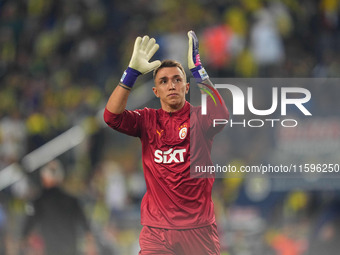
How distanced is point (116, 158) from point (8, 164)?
1.55 metres

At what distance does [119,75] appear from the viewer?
10484 mm

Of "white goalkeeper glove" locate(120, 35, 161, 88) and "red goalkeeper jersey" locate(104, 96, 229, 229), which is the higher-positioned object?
"white goalkeeper glove" locate(120, 35, 161, 88)

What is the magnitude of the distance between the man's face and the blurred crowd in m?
4.28

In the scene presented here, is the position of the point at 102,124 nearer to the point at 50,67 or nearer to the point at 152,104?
the point at 152,104

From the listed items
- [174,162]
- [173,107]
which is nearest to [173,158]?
[174,162]

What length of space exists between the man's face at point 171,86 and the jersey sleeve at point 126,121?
23 centimetres

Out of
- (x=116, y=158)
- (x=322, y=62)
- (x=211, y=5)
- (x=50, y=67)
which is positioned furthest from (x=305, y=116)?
(x=50, y=67)

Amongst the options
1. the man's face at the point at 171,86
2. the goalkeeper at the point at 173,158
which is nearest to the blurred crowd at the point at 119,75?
the goalkeeper at the point at 173,158

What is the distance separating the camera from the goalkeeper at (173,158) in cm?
455

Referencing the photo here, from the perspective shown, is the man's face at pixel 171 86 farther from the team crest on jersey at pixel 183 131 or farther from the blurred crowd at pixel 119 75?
the blurred crowd at pixel 119 75

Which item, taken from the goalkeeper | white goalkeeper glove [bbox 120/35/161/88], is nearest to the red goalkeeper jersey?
the goalkeeper

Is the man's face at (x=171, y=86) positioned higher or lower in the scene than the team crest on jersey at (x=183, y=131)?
higher

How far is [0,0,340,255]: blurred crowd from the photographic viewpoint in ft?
28.5

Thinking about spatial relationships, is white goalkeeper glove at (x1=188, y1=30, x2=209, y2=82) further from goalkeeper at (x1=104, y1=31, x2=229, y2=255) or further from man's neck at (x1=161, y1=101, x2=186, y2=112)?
man's neck at (x1=161, y1=101, x2=186, y2=112)
